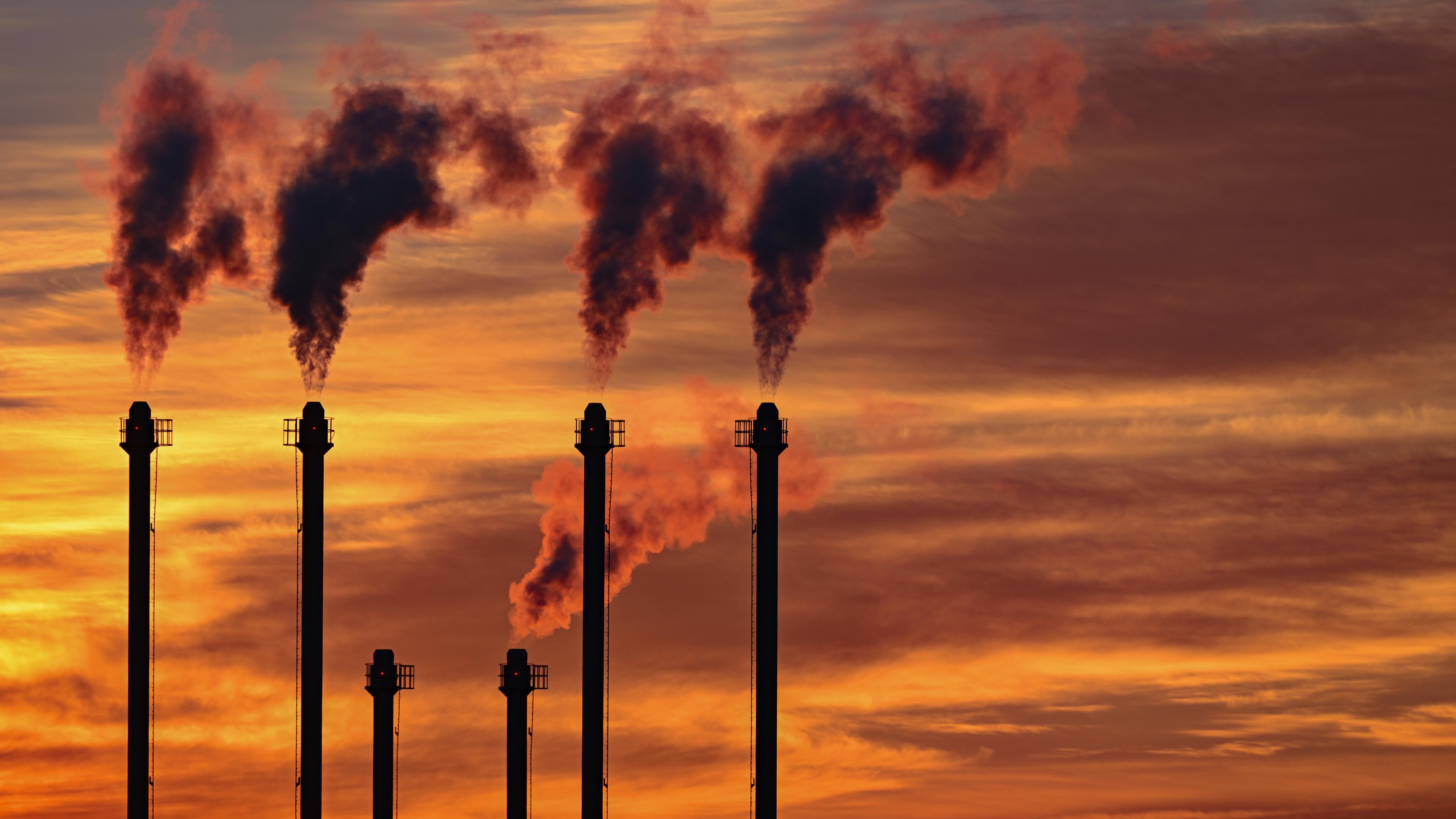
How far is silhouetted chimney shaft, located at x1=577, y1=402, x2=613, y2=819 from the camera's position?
8100 cm

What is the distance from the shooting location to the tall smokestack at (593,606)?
81.0 meters

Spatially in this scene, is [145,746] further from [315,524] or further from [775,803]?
[775,803]

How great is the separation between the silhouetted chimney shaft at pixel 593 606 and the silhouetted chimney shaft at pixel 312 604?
23.9 feet

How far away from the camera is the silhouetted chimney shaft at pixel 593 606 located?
81000mm

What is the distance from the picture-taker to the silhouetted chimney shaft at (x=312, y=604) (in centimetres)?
8112

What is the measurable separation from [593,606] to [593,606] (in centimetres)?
2

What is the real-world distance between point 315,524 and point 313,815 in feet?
26.5

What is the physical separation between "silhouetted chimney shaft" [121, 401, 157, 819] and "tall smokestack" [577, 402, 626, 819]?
12.0 m

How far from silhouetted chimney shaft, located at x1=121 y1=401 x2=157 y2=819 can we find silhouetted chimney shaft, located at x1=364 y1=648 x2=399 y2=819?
8.49 metres

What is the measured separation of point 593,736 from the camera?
8112 cm

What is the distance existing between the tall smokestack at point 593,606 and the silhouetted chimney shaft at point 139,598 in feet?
39.2

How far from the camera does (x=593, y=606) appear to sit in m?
81.2

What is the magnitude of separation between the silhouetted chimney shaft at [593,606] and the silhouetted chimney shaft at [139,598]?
471 inches

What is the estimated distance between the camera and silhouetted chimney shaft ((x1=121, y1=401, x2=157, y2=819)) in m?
80.2
